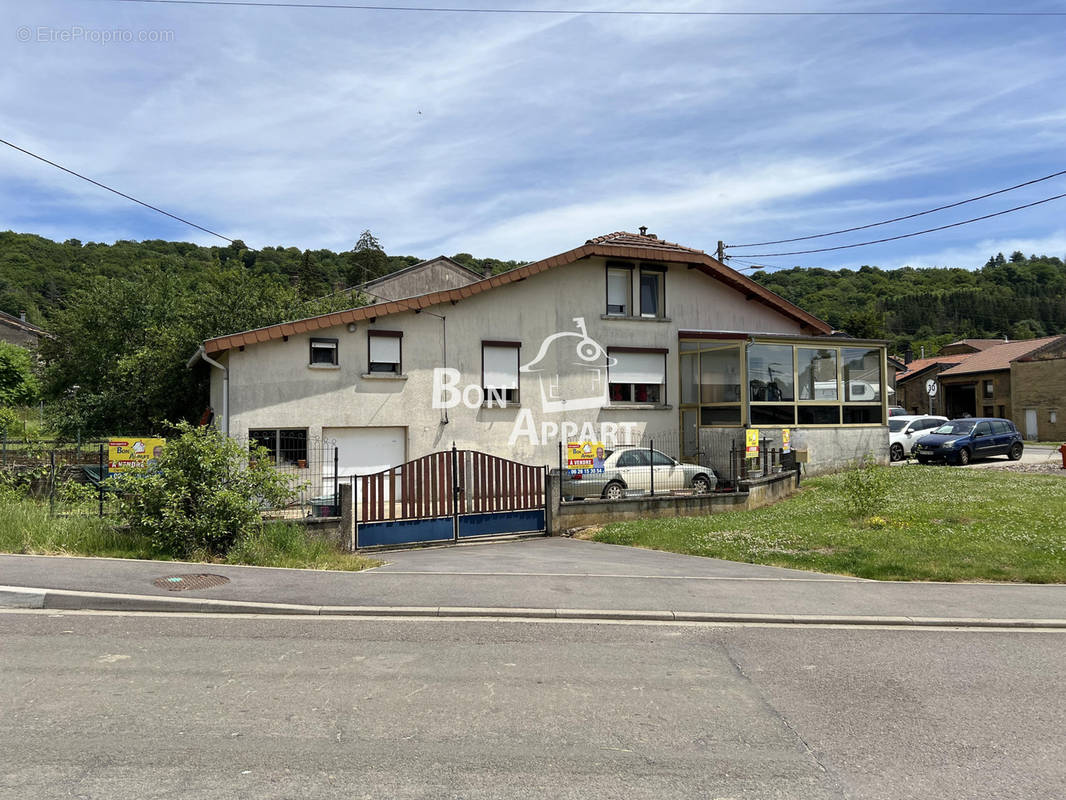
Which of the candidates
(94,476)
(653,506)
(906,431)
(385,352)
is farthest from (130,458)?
(906,431)

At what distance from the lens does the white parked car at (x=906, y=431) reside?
29.6 m

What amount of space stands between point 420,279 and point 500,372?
22341 mm

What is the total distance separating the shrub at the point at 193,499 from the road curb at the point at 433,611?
92.8 inches

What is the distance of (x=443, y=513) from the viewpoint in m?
14.7

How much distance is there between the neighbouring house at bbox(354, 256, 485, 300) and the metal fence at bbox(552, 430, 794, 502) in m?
22.3

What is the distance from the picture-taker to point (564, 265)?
2362 centimetres

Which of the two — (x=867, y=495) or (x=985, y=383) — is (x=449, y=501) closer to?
(x=867, y=495)

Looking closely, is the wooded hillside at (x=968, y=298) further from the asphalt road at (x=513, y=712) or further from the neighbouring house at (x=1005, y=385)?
the asphalt road at (x=513, y=712)

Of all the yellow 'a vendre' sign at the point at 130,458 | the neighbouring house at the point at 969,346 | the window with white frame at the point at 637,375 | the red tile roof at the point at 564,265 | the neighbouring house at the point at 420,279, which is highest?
the neighbouring house at the point at 420,279

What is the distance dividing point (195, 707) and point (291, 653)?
1437 millimetres

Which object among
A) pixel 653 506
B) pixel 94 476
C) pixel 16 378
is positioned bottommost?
pixel 653 506

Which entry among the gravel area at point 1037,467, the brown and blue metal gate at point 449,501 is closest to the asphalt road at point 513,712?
the brown and blue metal gate at point 449,501

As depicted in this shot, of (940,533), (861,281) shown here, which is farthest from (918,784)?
(861,281)

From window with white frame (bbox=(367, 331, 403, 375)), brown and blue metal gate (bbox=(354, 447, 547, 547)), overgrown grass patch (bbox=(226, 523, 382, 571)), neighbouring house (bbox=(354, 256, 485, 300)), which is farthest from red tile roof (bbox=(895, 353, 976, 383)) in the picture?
overgrown grass patch (bbox=(226, 523, 382, 571))
